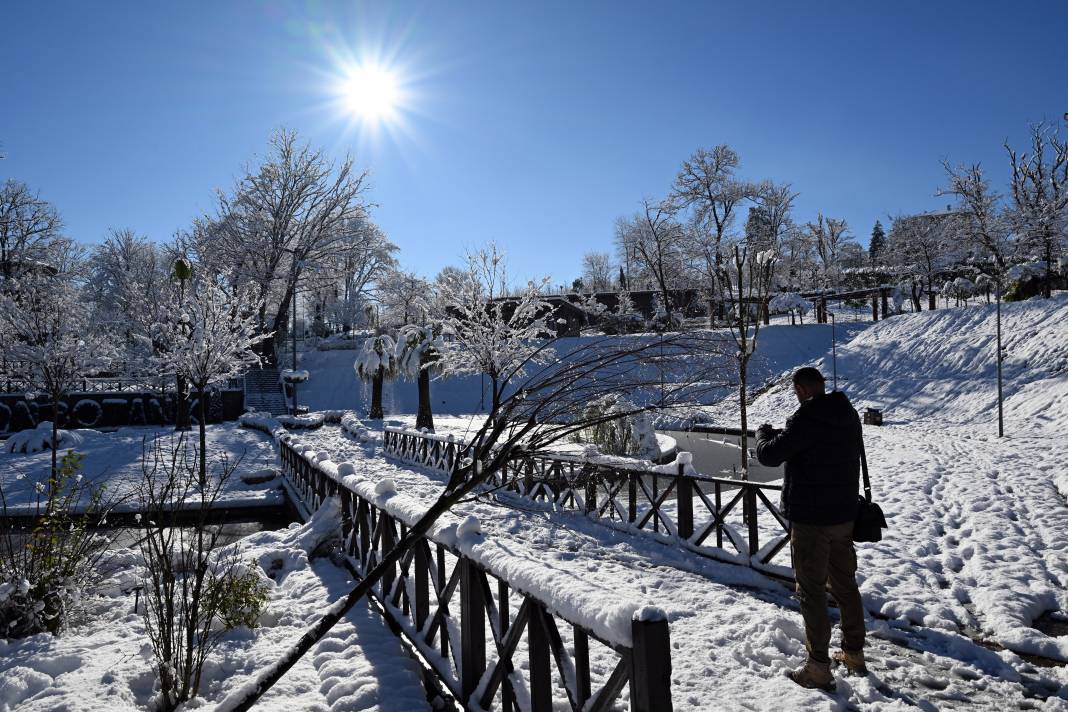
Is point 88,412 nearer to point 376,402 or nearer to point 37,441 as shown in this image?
point 37,441

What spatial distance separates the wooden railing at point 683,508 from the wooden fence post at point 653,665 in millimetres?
2395

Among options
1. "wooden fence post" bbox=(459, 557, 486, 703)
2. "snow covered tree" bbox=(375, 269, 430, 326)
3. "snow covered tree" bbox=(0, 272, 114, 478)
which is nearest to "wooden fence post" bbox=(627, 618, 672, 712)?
"wooden fence post" bbox=(459, 557, 486, 703)

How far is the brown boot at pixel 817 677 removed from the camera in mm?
3584

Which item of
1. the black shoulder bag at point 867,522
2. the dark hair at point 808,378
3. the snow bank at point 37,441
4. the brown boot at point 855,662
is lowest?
the brown boot at point 855,662

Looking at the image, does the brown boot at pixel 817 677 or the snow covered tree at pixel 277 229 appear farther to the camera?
the snow covered tree at pixel 277 229

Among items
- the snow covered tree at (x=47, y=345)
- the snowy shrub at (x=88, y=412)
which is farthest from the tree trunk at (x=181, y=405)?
the snowy shrub at (x=88, y=412)

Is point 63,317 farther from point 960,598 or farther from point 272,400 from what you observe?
point 960,598

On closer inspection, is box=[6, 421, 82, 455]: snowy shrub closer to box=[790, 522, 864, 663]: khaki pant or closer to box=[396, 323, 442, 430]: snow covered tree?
box=[396, 323, 442, 430]: snow covered tree

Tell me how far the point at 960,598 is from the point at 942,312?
2384 centimetres

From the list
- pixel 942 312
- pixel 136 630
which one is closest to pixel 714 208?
pixel 942 312

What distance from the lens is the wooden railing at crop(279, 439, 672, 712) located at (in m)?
1.85

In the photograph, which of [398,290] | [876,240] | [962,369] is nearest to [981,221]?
[962,369]

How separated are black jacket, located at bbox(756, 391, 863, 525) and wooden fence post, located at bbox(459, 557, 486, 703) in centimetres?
190

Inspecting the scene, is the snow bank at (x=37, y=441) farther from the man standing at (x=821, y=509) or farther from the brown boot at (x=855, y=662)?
the brown boot at (x=855, y=662)
